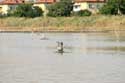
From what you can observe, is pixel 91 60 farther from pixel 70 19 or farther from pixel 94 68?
pixel 70 19

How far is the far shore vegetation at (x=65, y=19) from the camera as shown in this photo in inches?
2881

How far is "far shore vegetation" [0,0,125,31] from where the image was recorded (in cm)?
7319

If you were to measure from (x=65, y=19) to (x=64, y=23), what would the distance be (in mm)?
959

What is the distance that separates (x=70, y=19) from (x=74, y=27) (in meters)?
1.24

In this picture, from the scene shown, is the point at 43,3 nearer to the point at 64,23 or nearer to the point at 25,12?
the point at 25,12

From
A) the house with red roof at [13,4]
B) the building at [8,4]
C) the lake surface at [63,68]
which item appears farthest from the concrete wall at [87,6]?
the lake surface at [63,68]

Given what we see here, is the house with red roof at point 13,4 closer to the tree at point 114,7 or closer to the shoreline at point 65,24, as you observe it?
the shoreline at point 65,24

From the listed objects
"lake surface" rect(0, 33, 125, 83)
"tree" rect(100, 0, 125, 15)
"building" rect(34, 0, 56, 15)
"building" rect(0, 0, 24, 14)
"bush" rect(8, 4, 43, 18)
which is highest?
"lake surface" rect(0, 33, 125, 83)

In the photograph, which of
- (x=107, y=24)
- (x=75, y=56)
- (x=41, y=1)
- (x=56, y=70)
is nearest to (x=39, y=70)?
(x=56, y=70)

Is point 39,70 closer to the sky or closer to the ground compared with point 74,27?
closer to the sky

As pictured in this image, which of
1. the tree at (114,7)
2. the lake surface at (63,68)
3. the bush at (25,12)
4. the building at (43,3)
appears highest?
the lake surface at (63,68)

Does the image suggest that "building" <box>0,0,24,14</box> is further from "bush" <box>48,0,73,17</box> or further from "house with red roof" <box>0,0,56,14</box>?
"bush" <box>48,0,73,17</box>

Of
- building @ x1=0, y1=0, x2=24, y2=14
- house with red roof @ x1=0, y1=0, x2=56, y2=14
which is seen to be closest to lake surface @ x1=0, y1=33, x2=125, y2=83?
house with red roof @ x1=0, y1=0, x2=56, y2=14

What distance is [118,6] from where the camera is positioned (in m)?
75.7
